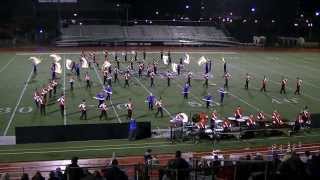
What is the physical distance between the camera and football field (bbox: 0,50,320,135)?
79.3 ft

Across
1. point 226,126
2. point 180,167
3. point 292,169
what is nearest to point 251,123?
point 226,126

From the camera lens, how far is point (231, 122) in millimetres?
21266

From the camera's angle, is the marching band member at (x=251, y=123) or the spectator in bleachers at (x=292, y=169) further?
the marching band member at (x=251, y=123)

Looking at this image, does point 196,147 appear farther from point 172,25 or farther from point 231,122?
point 172,25

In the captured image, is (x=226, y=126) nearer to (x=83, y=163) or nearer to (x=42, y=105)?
(x=83, y=163)

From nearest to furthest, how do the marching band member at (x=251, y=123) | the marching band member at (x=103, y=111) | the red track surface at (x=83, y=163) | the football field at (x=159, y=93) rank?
1. the red track surface at (x=83, y=163)
2. the marching band member at (x=251, y=123)
3. the marching band member at (x=103, y=111)
4. the football field at (x=159, y=93)

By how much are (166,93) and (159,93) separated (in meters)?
0.43

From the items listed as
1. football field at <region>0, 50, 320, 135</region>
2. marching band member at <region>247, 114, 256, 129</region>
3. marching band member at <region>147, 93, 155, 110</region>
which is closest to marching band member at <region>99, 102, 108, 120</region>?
football field at <region>0, 50, 320, 135</region>

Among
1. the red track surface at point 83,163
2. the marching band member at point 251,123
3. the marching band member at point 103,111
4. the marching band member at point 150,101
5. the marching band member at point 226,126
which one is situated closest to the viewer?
the red track surface at point 83,163

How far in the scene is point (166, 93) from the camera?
30.0 metres

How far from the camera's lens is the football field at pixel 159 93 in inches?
951

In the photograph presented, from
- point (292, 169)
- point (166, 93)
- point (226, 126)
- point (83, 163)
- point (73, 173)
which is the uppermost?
point (292, 169)

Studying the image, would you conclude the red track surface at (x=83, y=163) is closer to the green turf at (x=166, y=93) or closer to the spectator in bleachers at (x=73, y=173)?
the spectator in bleachers at (x=73, y=173)

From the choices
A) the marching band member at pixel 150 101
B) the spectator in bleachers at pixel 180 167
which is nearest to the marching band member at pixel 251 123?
the marching band member at pixel 150 101
